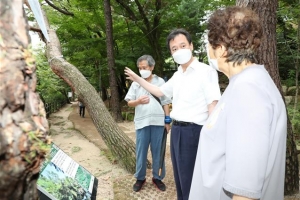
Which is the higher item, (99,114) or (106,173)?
(99,114)

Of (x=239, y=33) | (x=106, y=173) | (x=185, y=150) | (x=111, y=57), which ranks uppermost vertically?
(x=239, y=33)

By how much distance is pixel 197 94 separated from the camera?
237cm

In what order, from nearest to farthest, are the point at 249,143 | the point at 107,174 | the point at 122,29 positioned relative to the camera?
the point at 249,143 → the point at 107,174 → the point at 122,29

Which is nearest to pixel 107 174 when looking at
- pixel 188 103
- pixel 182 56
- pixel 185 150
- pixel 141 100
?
pixel 141 100

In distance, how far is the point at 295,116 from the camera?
5105 millimetres

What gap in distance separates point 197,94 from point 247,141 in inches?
51.2

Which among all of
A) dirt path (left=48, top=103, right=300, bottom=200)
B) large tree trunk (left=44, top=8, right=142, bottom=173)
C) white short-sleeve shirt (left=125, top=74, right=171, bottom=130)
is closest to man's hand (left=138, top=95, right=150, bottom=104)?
white short-sleeve shirt (left=125, top=74, right=171, bottom=130)

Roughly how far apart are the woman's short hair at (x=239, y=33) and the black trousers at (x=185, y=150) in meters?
1.19

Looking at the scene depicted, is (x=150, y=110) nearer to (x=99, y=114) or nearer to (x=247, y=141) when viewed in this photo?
(x=99, y=114)

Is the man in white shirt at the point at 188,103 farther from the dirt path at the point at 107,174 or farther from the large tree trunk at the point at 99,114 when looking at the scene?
the large tree trunk at the point at 99,114

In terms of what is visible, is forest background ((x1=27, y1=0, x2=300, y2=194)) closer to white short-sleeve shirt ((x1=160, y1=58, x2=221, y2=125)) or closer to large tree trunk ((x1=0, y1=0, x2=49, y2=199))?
white short-sleeve shirt ((x1=160, y1=58, x2=221, y2=125))

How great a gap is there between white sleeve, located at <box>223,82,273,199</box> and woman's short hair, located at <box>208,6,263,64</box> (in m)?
0.20

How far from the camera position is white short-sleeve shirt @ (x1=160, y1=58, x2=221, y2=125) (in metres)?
2.34

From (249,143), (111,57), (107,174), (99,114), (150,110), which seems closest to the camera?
(249,143)
